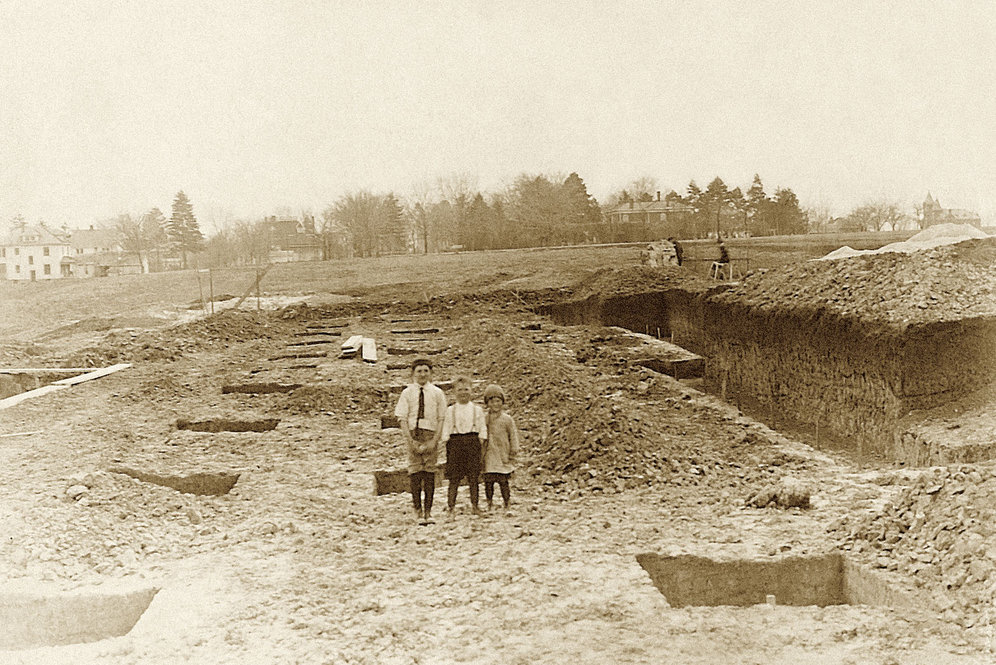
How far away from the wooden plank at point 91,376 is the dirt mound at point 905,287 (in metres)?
13.0

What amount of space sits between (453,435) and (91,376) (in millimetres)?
10984

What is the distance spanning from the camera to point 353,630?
4484 mm

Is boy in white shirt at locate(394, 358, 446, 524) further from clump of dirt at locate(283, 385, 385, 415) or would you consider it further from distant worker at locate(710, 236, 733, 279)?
distant worker at locate(710, 236, 733, 279)

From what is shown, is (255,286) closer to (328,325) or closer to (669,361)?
(328,325)

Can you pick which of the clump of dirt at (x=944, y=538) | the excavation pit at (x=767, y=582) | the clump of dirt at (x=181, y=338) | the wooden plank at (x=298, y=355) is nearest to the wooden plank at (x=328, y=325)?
the clump of dirt at (x=181, y=338)

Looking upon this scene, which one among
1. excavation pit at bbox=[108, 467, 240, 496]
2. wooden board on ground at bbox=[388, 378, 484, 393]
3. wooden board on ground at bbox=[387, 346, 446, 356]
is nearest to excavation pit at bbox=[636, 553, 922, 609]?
excavation pit at bbox=[108, 467, 240, 496]

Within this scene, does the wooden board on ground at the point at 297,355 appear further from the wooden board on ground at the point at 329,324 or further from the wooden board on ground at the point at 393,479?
the wooden board on ground at the point at 393,479

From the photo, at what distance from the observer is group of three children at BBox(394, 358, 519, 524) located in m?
6.50

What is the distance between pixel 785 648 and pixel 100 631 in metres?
4.40

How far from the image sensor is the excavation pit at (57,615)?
501 centimetres

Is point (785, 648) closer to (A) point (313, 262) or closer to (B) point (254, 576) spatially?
(B) point (254, 576)

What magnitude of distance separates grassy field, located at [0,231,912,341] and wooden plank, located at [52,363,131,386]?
7.90m

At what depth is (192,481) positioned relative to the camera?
26.6ft

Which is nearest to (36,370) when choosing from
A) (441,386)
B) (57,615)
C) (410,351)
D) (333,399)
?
(410,351)
